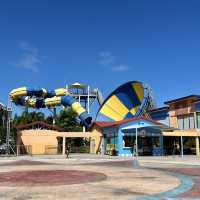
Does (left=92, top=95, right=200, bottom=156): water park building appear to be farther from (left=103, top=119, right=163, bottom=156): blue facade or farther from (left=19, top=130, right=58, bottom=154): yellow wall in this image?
(left=19, top=130, right=58, bottom=154): yellow wall

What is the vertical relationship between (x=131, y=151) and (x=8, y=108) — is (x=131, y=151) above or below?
below

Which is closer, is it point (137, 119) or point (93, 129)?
point (137, 119)

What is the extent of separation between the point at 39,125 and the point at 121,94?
1584 cm

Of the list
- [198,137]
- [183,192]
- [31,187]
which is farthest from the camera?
[198,137]

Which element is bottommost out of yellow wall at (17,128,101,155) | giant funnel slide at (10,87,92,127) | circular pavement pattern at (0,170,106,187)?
circular pavement pattern at (0,170,106,187)

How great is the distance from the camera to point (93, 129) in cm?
6341

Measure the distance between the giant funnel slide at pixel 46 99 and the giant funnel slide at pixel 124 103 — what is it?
3547mm

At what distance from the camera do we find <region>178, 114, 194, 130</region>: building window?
2414 inches

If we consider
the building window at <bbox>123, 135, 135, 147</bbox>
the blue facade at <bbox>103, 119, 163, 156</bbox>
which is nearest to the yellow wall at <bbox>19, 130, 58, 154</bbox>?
the blue facade at <bbox>103, 119, 163, 156</bbox>

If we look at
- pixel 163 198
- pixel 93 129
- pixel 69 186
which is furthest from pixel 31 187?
pixel 93 129

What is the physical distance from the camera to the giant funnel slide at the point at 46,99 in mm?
70562

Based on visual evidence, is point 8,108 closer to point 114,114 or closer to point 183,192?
point 114,114

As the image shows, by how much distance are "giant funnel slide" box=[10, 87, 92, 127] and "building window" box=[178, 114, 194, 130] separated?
16.3 m

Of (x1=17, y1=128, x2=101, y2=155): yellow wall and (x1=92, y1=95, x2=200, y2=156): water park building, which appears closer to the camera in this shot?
(x1=92, y1=95, x2=200, y2=156): water park building
